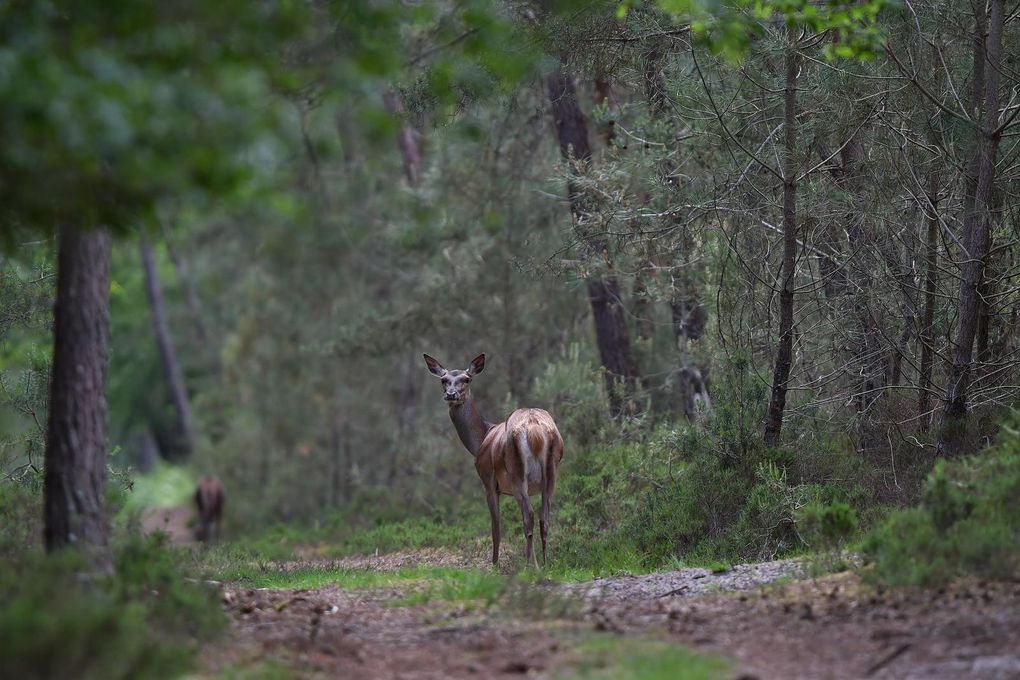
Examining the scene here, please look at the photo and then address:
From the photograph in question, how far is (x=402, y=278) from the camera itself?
92.9 ft

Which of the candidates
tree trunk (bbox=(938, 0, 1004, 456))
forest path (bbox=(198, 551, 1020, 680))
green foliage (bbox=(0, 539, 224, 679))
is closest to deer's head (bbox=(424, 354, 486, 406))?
forest path (bbox=(198, 551, 1020, 680))

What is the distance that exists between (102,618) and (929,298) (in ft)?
32.6

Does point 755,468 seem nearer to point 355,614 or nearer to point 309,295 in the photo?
point 355,614

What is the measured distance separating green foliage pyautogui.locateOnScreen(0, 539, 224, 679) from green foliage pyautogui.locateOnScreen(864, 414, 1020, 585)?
4877 mm

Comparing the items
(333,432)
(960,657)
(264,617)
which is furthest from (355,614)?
(333,432)

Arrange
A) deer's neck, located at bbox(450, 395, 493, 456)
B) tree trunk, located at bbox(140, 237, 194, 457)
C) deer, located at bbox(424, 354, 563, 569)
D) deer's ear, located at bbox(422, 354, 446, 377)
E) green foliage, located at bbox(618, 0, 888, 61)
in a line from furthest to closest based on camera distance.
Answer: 1. tree trunk, located at bbox(140, 237, 194, 457)
2. deer's ear, located at bbox(422, 354, 446, 377)
3. deer's neck, located at bbox(450, 395, 493, 456)
4. deer, located at bbox(424, 354, 563, 569)
5. green foliage, located at bbox(618, 0, 888, 61)

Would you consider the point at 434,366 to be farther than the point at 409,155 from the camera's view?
No

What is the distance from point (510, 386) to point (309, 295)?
34.3 ft

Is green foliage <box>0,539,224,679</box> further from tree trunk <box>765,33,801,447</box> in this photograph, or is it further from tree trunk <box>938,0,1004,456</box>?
tree trunk <box>938,0,1004,456</box>

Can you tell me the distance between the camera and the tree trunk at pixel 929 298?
1318 centimetres

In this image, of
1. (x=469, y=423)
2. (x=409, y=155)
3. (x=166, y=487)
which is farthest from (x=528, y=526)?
(x=166, y=487)

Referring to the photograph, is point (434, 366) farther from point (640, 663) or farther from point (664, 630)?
point (640, 663)

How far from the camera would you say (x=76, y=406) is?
7957 mm

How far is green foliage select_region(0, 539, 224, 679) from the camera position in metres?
6.01
